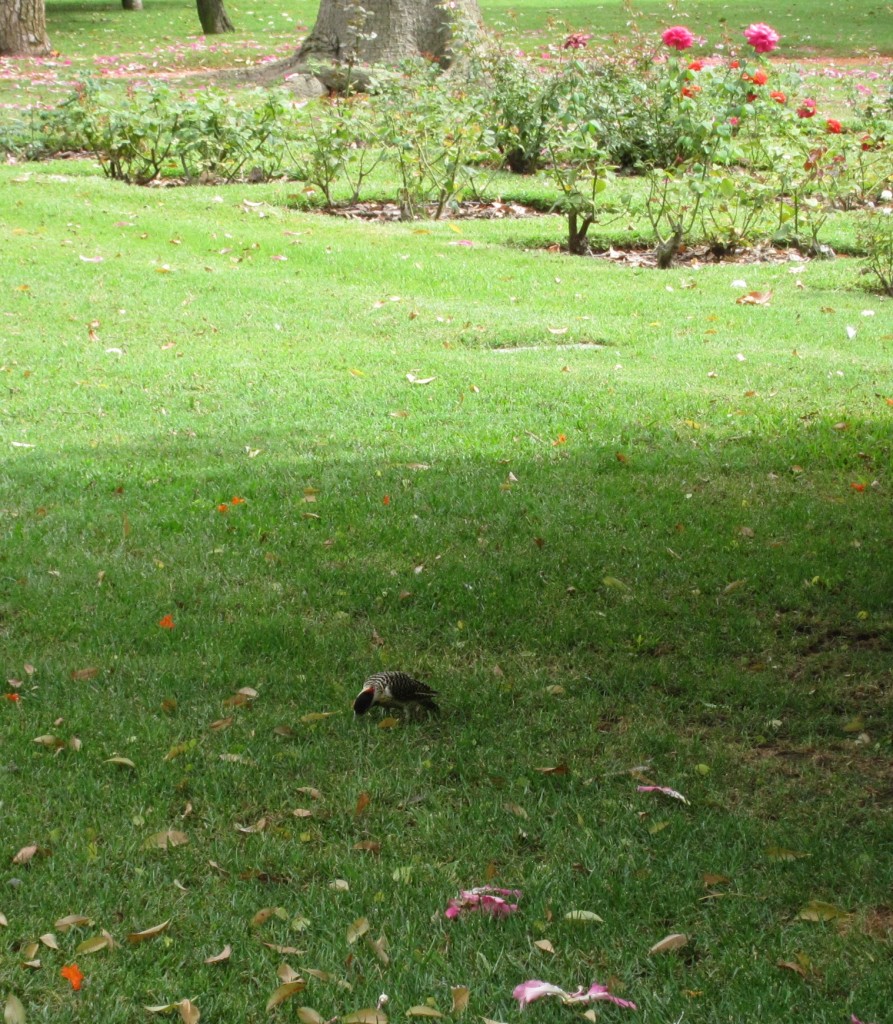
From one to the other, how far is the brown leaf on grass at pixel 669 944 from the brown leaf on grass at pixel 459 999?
1.54 feet

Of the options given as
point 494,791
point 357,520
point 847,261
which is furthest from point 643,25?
point 494,791

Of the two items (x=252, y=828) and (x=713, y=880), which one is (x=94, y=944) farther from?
(x=713, y=880)

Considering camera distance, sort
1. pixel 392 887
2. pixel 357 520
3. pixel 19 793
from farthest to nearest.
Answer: pixel 357 520
pixel 19 793
pixel 392 887

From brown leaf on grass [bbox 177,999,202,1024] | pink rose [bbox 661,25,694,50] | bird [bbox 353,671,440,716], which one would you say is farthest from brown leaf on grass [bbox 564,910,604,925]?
pink rose [bbox 661,25,694,50]

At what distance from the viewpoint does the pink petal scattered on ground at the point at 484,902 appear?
2.97 metres

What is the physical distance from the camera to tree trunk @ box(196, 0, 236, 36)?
1046 inches

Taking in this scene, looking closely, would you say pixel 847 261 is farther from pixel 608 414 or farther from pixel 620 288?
pixel 608 414

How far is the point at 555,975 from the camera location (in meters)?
2.75

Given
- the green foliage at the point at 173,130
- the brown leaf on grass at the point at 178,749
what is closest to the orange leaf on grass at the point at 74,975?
the brown leaf on grass at the point at 178,749

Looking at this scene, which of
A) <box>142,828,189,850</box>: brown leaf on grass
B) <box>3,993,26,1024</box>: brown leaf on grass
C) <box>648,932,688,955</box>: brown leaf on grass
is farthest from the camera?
<box>142,828,189,850</box>: brown leaf on grass

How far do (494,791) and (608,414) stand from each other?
3.61m

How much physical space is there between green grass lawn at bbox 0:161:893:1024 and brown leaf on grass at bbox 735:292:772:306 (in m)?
0.97

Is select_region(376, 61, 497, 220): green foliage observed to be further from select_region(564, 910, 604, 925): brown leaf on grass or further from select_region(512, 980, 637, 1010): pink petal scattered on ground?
select_region(512, 980, 637, 1010): pink petal scattered on ground

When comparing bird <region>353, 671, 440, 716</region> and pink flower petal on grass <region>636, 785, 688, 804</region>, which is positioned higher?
bird <region>353, 671, 440, 716</region>
